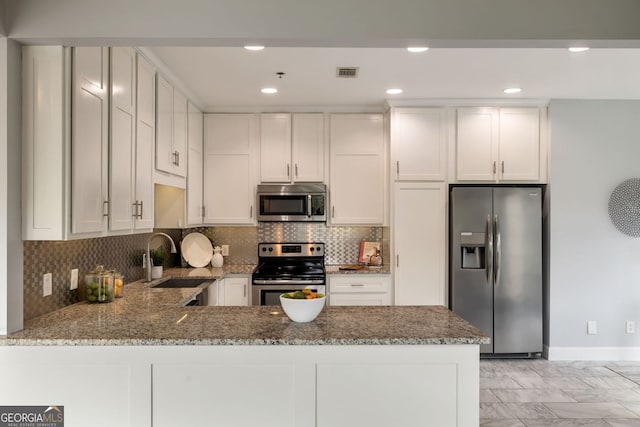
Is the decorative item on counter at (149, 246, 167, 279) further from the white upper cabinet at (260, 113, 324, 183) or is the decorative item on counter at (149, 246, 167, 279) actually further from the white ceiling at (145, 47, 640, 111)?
the white ceiling at (145, 47, 640, 111)

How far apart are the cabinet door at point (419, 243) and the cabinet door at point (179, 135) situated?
1978 millimetres

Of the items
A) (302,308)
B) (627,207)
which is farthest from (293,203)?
(627,207)

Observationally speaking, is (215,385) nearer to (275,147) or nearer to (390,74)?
(390,74)

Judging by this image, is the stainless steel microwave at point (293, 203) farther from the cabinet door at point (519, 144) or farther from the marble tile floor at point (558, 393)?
the marble tile floor at point (558, 393)

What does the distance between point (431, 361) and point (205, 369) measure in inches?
38.4

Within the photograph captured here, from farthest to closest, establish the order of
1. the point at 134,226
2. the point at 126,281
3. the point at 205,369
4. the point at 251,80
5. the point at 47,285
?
the point at 251,80 < the point at 126,281 < the point at 134,226 < the point at 47,285 < the point at 205,369

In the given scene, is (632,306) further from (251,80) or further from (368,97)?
(251,80)

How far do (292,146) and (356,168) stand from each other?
2.28 feet

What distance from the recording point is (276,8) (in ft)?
6.11

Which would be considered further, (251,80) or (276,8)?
(251,80)

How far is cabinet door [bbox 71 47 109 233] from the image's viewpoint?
201 centimetres

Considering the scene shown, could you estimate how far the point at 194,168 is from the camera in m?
4.10

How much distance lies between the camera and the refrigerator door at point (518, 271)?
4074 mm

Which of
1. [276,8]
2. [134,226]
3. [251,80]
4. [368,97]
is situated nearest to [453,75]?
[368,97]
